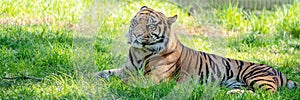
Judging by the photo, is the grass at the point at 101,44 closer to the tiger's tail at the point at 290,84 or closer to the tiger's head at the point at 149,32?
the tiger's tail at the point at 290,84

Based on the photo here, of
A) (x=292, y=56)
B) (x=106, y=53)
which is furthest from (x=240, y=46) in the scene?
(x=106, y=53)

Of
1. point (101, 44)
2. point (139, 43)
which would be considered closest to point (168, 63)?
point (139, 43)

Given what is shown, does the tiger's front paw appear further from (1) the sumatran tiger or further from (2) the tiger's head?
(2) the tiger's head

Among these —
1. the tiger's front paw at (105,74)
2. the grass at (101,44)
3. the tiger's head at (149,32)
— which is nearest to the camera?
the grass at (101,44)

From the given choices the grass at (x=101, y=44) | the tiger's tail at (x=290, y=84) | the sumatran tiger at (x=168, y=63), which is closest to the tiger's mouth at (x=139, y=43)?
the sumatran tiger at (x=168, y=63)

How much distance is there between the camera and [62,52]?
6.35 meters

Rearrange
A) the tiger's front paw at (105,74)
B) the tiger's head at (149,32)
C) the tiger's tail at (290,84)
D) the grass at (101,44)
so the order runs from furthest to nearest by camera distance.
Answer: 1. the tiger's tail at (290,84)
2. the tiger's front paw at (105,74)
3. the tiger's head at (149,32)
4. the grass at (101,44)

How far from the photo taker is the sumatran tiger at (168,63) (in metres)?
5.64

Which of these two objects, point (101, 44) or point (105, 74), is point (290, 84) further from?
point (101, 44)

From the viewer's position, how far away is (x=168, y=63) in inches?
225

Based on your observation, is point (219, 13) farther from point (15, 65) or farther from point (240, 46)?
point (15, 65)

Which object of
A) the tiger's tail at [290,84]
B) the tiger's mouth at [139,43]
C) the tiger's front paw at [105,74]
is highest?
the tiger's mouth at [139,43]

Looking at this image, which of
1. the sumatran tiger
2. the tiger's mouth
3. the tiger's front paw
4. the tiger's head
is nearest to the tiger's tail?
the sumatran tiger

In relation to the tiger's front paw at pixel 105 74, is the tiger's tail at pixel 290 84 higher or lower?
lower
